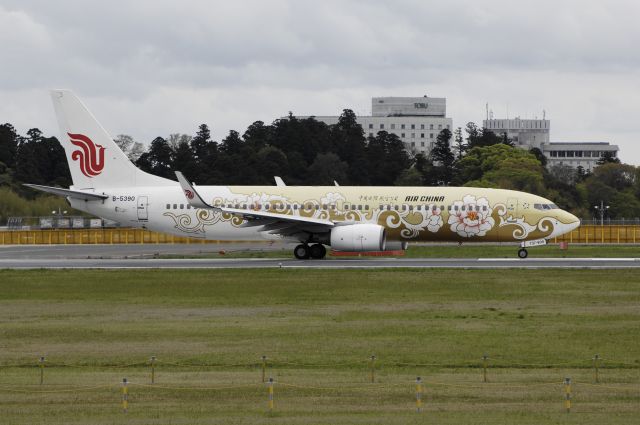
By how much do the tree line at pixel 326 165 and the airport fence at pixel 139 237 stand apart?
97.2 ft

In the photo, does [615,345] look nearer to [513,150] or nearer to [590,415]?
[590,415]

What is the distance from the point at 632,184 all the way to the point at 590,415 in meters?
124

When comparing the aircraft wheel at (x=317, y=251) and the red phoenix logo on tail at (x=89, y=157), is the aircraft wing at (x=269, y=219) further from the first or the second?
the red phoenix logo on tail at (x=89, y=157)

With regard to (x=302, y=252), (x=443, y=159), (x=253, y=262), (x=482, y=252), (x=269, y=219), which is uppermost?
(x=443, y=159)

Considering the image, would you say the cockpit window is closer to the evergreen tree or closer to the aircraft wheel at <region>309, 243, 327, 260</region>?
the aircraft wheel at <region>309, 243, 327, 260</region>

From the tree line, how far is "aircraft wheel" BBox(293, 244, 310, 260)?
56750 mm

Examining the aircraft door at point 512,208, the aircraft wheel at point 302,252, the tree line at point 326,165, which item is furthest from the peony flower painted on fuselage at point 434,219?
the tree line at point 326,165

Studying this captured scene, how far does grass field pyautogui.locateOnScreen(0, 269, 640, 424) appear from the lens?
60.7ft

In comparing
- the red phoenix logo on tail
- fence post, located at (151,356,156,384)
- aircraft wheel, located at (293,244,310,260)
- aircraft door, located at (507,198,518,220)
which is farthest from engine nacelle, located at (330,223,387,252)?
fence post, located at (151,356,156,384)

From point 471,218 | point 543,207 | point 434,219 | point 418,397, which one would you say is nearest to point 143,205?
point 434,219

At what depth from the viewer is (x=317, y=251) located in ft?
177

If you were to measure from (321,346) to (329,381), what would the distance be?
4.85 meters

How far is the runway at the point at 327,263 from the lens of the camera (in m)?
48.5

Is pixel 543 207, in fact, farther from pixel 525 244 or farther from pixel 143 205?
pixel 143 205
